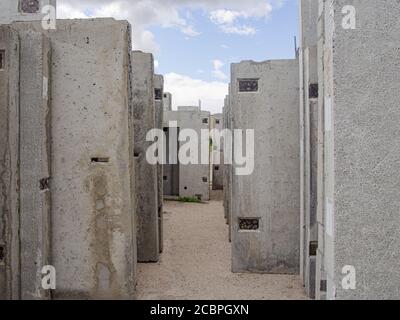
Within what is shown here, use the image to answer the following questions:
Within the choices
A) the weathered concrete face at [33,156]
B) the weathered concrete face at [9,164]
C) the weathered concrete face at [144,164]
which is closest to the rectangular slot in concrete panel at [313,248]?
the weathered concrete face at [144,164]

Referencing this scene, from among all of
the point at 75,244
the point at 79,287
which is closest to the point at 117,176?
the point at 75,244

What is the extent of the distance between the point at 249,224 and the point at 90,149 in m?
2.32

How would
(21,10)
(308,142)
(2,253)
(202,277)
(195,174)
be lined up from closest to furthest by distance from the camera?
(2,253) → (308,142) → (202,277) → (21,10) → (195,174)

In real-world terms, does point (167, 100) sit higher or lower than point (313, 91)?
higher

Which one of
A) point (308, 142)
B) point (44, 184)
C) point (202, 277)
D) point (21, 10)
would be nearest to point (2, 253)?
point (44, 184)

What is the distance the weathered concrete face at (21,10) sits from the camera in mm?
6789

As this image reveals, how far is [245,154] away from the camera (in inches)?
223

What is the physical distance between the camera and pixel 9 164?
4129 mm

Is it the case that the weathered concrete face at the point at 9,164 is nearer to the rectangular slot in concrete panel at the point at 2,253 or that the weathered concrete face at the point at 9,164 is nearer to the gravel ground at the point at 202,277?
the rectangular slot in concrete panel at the point at 2,253

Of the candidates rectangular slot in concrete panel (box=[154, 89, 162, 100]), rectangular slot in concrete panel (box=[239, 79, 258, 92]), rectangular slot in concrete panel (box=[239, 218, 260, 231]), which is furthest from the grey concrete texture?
rectangular slot in concrete panel (box=[154, 89, 162, 100])

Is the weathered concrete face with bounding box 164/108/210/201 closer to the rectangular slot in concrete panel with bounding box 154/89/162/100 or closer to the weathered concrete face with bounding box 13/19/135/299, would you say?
the rectangular slot in concrete panel with bounding box 154/89/162/100

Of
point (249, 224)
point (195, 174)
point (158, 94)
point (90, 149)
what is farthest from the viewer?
point (195, 174)

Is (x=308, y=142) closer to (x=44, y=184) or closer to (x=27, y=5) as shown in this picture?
(x=44, y=184)

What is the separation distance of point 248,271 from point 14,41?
3.74 meters
